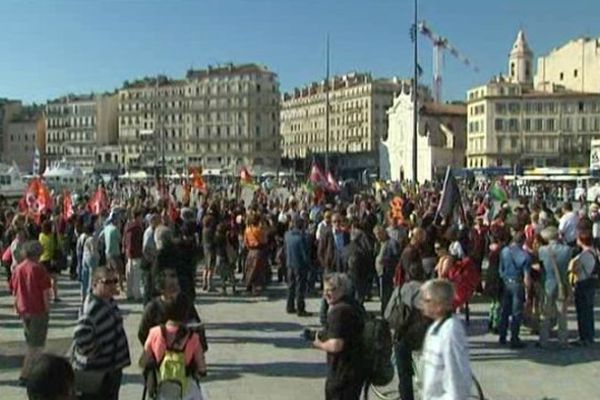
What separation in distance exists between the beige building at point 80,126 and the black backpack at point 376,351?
541 ft

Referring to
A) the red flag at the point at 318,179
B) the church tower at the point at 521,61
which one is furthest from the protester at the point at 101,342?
the church tower at the point at 521,61

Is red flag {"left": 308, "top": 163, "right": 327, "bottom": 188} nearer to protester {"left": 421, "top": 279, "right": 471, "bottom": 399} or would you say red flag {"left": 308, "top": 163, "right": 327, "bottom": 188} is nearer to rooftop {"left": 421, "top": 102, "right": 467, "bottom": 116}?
protester {"left": 421, "top": 279, "right": 471, "bottom": 399}

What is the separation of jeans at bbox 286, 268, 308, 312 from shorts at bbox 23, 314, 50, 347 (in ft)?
17.8

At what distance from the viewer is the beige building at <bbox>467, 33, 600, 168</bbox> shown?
114 meters

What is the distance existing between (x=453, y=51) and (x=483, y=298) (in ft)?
376

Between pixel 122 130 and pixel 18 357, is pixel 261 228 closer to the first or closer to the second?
pixel 18 357

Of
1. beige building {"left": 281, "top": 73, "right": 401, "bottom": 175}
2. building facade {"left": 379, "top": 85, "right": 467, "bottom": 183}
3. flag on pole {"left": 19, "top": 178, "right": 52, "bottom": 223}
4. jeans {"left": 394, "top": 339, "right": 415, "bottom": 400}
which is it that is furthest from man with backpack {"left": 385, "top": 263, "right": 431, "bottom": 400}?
beige building {"left": 281, "top": 73, "right": 401, "bottom": 175}

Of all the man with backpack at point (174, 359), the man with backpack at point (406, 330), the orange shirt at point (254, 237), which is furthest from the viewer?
the orange shirt at point (254, 237)

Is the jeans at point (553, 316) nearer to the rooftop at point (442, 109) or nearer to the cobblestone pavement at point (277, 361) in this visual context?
the cobblestone pavement at point (277, 361)

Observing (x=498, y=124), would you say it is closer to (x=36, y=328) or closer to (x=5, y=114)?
(x=5, y=114)

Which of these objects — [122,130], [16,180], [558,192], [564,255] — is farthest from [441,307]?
[122,130]

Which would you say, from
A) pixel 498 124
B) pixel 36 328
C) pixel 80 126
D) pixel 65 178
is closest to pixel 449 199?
pixel 36 328

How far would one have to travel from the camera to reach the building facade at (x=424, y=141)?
11225cm

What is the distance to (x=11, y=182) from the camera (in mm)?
67562
